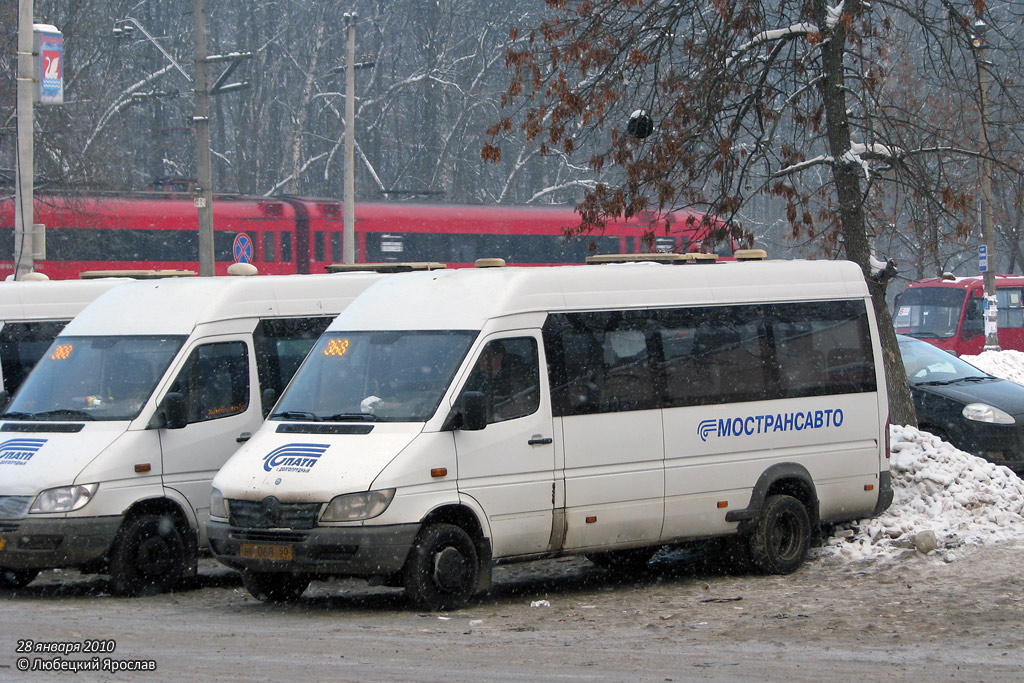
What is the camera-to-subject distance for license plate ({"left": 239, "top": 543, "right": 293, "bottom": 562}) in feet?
29.3

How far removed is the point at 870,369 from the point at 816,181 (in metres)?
40.4

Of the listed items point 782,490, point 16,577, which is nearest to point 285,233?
point 16,577

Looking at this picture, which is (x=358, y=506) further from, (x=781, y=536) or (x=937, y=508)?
(x=937, y=508)

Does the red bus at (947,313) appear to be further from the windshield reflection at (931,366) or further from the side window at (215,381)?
the side window at (215,381)

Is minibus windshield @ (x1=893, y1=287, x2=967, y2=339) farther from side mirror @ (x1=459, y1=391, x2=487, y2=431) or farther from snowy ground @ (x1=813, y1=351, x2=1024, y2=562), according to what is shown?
side mirror @ (x1=459, y1=391, x2=487, y2=431)

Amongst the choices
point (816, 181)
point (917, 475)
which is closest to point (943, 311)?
point (816, 181)

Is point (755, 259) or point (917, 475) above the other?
point (755, 259)

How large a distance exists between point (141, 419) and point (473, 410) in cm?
271

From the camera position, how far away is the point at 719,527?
1062cm

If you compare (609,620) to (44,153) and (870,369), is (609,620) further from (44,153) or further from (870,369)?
(44,153)

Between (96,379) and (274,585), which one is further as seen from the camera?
(96,379)

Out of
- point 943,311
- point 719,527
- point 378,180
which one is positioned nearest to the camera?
point 719,527

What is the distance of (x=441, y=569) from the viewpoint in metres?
9.11

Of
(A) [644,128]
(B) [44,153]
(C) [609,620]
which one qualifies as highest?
(B) [44,153]
